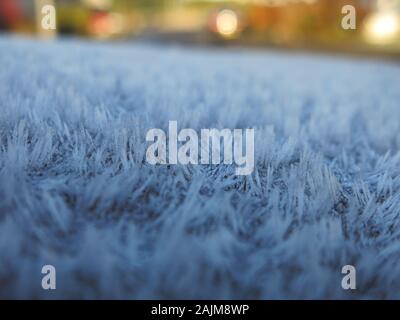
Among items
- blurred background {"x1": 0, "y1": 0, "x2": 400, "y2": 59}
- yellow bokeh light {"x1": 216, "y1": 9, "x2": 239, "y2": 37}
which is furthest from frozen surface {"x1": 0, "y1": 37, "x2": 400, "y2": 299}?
yellow bokeh light {"x1": 216, "y1": 9, "x2": 239, "y2": 37}

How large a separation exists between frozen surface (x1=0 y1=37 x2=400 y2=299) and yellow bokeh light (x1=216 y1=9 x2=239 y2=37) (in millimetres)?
8917

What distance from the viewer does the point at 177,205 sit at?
3.37 feet

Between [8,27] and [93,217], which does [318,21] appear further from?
[93,217]

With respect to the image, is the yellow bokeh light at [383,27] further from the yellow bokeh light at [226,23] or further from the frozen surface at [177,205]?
the frozen surface at [177,205]

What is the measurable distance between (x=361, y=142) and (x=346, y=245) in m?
0.78

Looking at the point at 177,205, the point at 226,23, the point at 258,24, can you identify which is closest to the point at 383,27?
the point at 258,24

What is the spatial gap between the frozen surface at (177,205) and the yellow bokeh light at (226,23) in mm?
8917

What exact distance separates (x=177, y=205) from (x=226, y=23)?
9.79m

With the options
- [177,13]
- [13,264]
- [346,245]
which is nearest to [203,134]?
[346,245]

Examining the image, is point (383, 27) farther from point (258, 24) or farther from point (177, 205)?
point (177, 205)

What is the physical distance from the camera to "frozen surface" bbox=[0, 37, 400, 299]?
851mm

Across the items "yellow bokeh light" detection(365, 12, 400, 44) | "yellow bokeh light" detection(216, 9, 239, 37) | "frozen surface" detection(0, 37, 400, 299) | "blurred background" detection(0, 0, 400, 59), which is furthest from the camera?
"yellow bokeh light" detection(365, 12, 400, 44)

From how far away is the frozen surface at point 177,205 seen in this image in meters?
0.85

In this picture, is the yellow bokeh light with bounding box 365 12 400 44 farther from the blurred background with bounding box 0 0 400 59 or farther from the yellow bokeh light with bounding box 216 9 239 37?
the yellow bokeh light with bounding box 216 9 239 37
